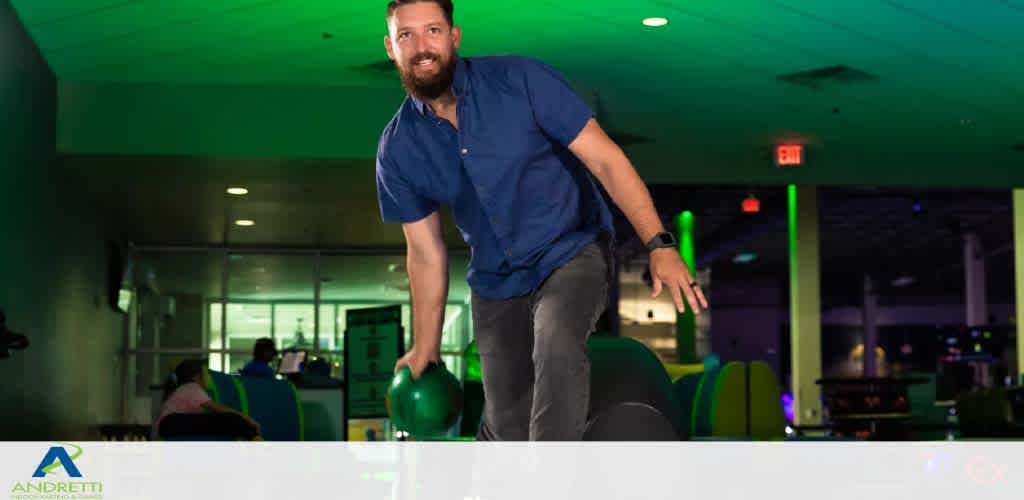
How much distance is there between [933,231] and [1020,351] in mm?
7767

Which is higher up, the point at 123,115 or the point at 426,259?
the point at 123,115

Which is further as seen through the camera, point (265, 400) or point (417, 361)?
point (265, 400)

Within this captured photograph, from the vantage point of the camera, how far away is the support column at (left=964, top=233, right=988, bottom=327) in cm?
2317

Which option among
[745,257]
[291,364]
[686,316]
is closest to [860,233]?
[745,257]

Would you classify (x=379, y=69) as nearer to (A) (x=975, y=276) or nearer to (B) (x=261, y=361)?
(B) (x=261, y=361)

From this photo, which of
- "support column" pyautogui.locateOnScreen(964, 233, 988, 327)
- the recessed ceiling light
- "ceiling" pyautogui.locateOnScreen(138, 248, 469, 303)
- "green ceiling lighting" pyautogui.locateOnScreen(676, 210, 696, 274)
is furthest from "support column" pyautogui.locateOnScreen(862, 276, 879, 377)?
"ceiling" pyautogui.locateOnScreen(138, 248, 469, 303)

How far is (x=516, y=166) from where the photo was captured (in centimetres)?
250

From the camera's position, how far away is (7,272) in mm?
8055

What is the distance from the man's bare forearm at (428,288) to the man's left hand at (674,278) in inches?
27.0
